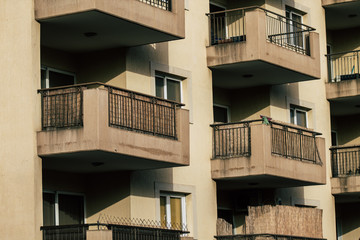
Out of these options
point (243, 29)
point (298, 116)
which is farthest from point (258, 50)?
point (298, 116)

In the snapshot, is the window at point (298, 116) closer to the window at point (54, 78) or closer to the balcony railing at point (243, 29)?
the balcony railing at point (243, 29)

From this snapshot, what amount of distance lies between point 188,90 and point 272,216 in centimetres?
461

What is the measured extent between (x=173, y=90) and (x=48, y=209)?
587 centimetres

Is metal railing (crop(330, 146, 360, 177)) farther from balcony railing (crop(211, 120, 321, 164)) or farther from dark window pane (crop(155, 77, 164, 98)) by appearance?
dark window pane (crop(155, 77, 164, 98))

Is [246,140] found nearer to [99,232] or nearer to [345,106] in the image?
[99,232]

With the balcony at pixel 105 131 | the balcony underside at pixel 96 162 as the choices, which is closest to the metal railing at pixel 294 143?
the balcony at pixel 105 131

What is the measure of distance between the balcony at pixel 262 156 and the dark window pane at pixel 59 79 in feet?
17.8

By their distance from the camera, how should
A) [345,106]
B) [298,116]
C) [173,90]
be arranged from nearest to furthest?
[173,90] < [298,116] < [345,106]

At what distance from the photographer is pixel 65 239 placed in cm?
2520

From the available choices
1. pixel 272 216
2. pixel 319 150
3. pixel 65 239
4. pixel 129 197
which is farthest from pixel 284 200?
pixel 65 239

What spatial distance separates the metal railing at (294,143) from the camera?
31797 millimetres

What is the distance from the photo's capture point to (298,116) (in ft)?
123

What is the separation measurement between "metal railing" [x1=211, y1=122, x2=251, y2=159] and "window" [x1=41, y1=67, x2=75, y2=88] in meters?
5.39

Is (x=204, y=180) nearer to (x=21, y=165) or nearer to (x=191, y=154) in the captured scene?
(x=191, y=154)
